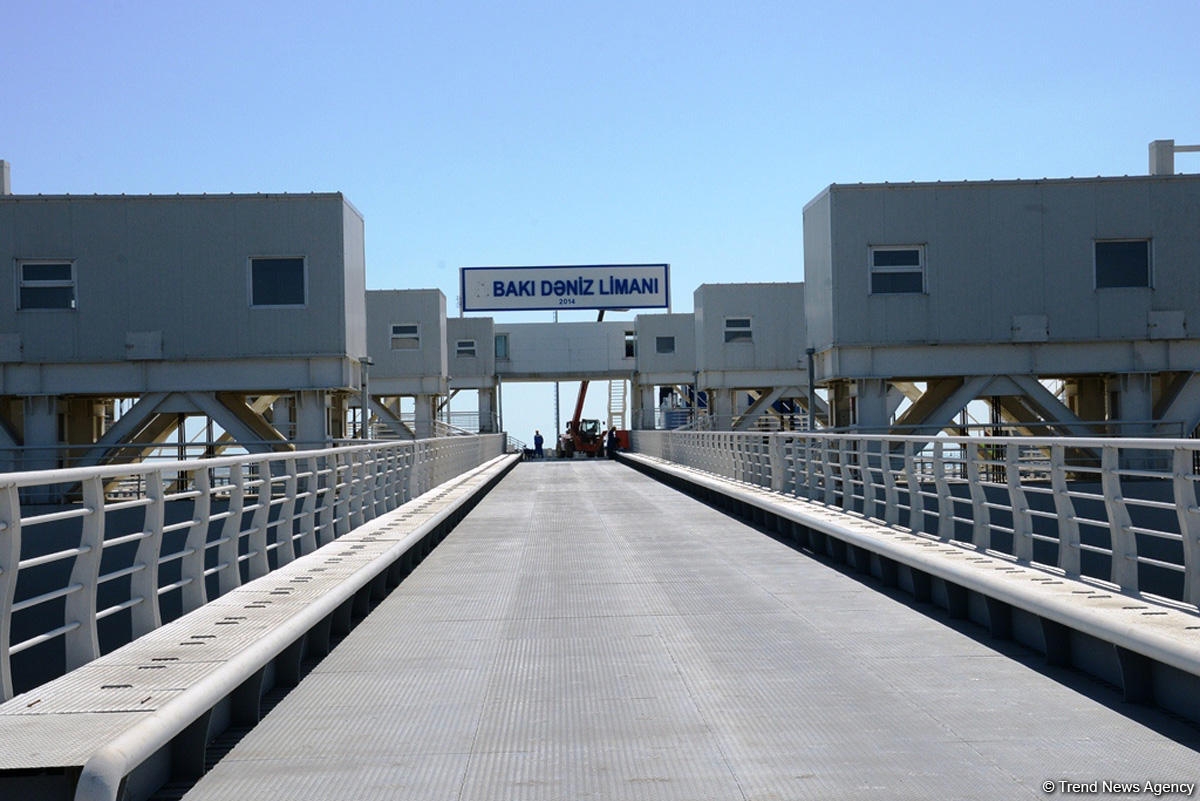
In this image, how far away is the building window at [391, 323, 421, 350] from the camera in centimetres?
4988

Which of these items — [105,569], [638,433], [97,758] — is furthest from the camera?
[638,433]

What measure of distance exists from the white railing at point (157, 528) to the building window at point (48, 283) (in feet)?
12.3

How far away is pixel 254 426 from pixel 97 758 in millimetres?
25085

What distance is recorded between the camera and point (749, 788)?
6.04 m

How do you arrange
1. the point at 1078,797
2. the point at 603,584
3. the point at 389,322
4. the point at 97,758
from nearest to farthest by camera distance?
the point at 97,758
the point at 1078,797
the point at 603,584
the point at 389,322

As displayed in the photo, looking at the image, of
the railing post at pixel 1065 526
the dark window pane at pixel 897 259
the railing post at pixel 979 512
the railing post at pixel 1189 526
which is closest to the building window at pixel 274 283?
the dark window pane at pixel 897 259

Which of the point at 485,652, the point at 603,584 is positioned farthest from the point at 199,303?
the point at 485,652

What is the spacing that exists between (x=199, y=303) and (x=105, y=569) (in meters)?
6.80

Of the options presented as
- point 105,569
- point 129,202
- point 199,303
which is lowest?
point 105,569

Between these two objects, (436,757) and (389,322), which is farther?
(389,322)

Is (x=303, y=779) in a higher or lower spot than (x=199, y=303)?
lower

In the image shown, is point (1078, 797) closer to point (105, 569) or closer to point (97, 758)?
point (97, 758)

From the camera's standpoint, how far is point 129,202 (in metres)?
28.5

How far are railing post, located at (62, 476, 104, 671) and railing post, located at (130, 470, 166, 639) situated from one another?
0.75m
